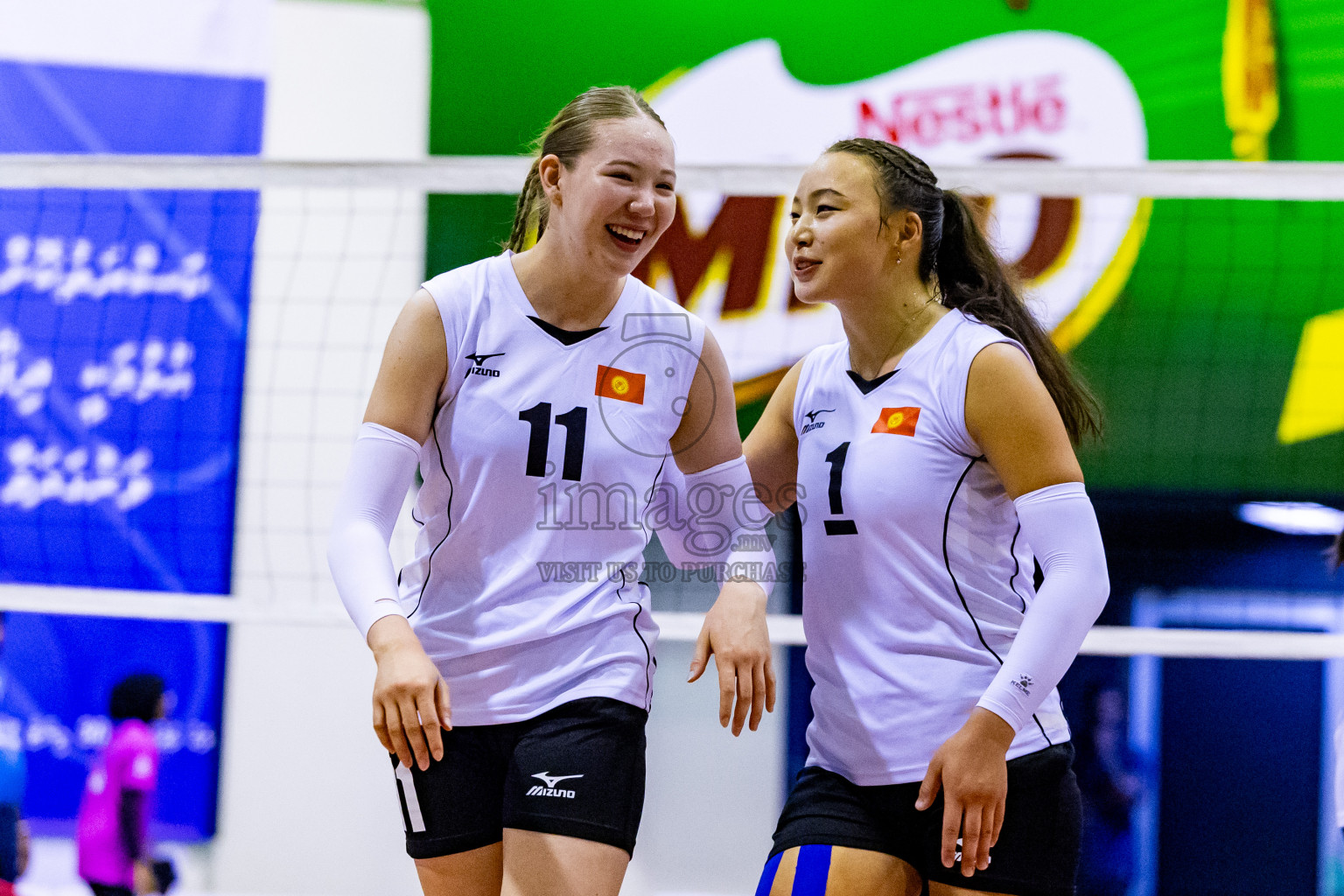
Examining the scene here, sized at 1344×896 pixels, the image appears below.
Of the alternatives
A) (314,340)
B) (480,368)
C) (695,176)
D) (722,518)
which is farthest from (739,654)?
(314,340)

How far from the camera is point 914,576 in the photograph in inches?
66.4

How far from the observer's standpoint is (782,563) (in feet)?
14.7

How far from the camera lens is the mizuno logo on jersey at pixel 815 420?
6.05ft

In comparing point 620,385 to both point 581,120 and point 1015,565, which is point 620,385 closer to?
point 581,120

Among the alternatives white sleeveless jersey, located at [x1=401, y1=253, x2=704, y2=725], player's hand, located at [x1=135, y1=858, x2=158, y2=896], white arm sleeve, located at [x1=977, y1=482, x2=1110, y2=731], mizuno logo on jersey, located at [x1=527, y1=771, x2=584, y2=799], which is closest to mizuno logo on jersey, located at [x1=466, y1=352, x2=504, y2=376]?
white sleeveless jersey, located at [x1=401, y1=253, x2=704, y2=725]

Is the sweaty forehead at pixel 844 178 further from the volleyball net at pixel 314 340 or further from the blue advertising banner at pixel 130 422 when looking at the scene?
the blue advertising banner at pixel 130 422

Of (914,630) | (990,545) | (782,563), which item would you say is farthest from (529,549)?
(782,563)

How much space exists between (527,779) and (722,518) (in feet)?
1.90

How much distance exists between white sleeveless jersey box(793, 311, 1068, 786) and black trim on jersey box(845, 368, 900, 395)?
0.04 feet

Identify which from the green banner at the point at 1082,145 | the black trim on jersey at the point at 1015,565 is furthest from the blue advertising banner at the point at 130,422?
the black trim on jersey at the point at 1015,565

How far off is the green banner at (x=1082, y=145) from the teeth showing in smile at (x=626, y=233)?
2777 mm

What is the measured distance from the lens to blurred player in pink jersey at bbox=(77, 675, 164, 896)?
3680mm

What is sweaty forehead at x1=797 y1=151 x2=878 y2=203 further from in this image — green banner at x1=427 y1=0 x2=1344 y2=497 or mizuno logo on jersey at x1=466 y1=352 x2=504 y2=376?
green banner at x1=427 y1=0 x2=1344 y2=497

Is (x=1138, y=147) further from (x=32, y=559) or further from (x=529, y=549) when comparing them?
(x=32, y=559)
